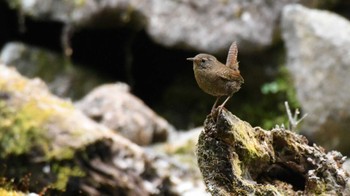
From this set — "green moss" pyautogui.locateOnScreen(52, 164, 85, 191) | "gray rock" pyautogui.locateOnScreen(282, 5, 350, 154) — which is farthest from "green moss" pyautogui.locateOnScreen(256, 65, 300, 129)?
"green moss" pyautogui.locateOnScreen(52, 164, 85, 191)

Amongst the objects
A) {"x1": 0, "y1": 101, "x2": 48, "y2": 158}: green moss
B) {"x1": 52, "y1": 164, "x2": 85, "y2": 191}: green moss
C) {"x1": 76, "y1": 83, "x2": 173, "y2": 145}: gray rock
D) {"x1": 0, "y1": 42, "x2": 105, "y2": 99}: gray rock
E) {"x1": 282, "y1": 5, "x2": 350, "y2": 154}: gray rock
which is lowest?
{"x1": 52, "y1": 164, "x2": 85, "y2": 191}: green moss

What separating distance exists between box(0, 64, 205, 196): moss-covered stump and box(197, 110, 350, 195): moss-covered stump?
2369mm

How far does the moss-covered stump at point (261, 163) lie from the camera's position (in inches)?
143

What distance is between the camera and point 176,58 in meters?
11.0

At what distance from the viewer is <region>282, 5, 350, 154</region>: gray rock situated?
330 inches

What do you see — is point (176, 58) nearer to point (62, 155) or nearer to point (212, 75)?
point (62, 155)

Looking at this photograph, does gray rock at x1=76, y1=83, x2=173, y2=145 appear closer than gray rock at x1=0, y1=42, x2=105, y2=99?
Yes

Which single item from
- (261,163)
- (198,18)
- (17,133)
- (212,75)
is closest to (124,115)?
(198,18)

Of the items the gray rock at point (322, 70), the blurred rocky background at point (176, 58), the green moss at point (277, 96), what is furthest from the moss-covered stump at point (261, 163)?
the green moss at point (277, 96)

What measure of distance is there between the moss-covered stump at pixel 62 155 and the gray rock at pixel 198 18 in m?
3.44

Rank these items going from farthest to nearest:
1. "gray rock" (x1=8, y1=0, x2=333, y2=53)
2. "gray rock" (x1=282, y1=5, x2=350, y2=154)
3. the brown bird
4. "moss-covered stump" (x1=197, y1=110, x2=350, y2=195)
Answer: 1. "gray rock" (x1=8, y1=0, x2=333, y2=53)
2. "gray rock" (x1=282, y1=5, x2=350, y2=154)
3. the brown bird
4. "moss-covered stump" (x1=197, y1=110, x2=350, y2=195)

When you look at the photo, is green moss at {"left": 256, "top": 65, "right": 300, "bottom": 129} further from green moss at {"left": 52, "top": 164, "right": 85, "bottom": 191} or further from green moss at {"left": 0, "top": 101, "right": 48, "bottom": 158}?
green moss at {"left": 0, "top": 101, "right": 48, "bottom": 158}

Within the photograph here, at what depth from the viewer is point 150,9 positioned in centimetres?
1005

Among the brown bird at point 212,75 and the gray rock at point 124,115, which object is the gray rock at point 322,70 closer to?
the gray rock at point 124,115
